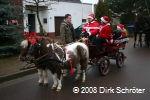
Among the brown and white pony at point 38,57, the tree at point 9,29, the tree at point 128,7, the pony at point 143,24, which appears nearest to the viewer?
the brown and white pony at point 38,57

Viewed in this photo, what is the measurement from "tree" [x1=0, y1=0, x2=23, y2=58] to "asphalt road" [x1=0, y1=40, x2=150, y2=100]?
2.99 metres

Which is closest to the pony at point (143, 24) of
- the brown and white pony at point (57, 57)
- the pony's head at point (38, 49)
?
the brown and white pony at point (57, 57)

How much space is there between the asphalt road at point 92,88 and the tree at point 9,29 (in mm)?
2988

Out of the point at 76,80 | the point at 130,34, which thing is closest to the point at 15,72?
the point at 76,80

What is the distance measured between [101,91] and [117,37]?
2.80 meters

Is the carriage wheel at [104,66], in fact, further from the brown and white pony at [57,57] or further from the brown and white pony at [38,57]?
the brown and white pony at [38,57]

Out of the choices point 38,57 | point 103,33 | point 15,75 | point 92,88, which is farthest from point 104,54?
point 15,75

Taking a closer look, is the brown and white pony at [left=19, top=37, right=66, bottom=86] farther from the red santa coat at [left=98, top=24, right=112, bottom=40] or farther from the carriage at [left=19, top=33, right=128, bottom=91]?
the red santa coat at [left=98, top=24, right=112, bottom=40]

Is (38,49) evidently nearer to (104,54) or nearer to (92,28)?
(92,28)

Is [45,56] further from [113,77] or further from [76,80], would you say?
[113,77]

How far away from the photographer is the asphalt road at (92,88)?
5215 mm

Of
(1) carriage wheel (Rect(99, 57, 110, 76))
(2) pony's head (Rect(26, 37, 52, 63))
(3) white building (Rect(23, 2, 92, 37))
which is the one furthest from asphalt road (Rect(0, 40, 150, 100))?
(3) white building (Rect(23, 2, 92, 37))

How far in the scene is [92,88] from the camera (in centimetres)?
580

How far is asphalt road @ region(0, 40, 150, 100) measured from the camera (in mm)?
5215
